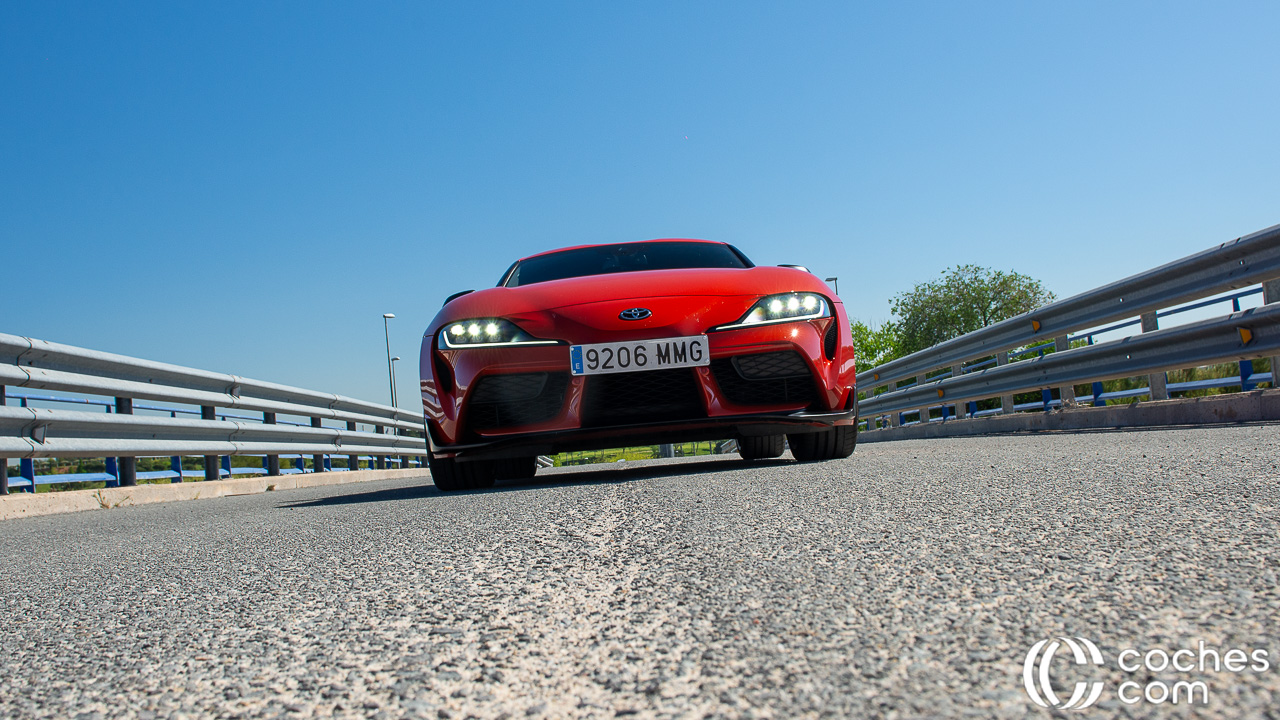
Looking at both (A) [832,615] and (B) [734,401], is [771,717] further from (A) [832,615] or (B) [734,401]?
(B) [734,401]

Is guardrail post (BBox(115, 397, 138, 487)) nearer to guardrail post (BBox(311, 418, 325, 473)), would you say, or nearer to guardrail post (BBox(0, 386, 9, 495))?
guardrail post (BBox(0, 386, 9, 495))

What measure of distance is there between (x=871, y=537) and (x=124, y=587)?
1.80 meters

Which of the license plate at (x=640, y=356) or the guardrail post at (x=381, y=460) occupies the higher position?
the license plate at (x=640, y=356)

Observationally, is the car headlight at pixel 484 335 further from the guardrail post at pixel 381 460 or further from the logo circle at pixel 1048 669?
the guardrail post at pixel 381 460

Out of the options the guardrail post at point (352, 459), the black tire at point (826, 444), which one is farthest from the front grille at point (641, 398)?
the guardrail post at point (352, 459)

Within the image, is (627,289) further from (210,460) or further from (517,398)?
(210,460)

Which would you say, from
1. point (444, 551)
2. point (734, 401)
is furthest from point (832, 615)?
point (734, 401)

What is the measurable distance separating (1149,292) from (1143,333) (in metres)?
0.29

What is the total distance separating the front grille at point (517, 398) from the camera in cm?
400

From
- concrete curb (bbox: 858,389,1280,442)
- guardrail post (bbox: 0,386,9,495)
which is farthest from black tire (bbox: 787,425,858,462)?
guardrail post (bbox: 0,386,9,495)

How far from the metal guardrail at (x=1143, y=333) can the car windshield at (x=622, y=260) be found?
2.85 meters

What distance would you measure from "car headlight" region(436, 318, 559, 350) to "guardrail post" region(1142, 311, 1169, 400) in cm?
456

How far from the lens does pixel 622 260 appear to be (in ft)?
18.2

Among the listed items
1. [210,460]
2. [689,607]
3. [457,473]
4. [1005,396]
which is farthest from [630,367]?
[1005,396]
